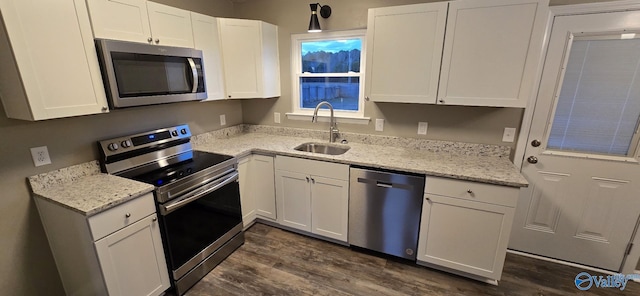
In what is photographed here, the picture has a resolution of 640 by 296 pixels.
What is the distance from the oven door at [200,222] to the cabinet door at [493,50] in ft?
6.50

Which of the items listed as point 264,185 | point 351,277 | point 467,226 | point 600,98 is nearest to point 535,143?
point 600,98

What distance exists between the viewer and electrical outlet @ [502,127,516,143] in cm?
228

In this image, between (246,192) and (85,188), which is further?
(246,192)

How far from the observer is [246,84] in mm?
2789

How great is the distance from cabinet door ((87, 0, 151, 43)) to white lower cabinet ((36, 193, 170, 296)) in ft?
3.46

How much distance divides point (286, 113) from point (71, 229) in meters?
2.09

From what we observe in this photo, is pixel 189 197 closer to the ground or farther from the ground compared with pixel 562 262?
farther from the ground

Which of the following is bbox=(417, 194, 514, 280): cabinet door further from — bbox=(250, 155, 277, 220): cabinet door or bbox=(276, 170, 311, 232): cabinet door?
bbox=(250, 155, 277, 220): cabinet door

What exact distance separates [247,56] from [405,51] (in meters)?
1.51

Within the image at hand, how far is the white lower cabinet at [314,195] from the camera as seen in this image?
7.84ft

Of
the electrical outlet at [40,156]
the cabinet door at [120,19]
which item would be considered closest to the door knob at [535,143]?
the cabinet door at [120,19]

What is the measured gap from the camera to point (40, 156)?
173 centimetres

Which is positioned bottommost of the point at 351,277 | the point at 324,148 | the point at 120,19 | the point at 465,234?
the point at 351,277

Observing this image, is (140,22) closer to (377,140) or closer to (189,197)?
(189,197)
